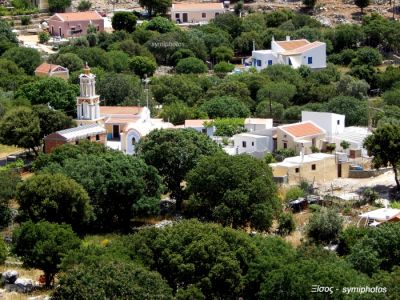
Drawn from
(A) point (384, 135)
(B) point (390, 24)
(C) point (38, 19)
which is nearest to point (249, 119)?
(A) point (384, 135)

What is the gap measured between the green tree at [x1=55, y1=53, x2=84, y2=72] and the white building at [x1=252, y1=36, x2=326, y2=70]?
11.8 meters

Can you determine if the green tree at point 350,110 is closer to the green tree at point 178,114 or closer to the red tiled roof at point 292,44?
the green tree at point 178,114

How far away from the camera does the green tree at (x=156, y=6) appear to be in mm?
82562

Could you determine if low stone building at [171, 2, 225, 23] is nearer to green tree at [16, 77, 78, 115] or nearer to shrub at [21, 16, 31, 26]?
shrub at [21, 16, 31, 26]

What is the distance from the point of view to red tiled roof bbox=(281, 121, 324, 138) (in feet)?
148

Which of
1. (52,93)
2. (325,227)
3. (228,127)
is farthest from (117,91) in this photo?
(325,227)

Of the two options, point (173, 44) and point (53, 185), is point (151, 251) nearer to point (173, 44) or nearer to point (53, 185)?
point (53, 185)

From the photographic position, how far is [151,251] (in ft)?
94.1

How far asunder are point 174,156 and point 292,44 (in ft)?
101

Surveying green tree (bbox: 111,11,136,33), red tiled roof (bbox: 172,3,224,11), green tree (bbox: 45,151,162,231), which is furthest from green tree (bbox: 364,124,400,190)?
red tiled roof (bbox: 172,3,224,11)

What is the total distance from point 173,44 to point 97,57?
7666mm

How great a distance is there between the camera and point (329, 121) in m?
46.7

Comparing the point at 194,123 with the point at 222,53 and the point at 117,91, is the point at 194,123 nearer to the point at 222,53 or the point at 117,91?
the point at 117,91

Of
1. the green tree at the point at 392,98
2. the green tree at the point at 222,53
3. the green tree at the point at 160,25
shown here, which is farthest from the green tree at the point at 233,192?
the green tree at the point at 160,25
